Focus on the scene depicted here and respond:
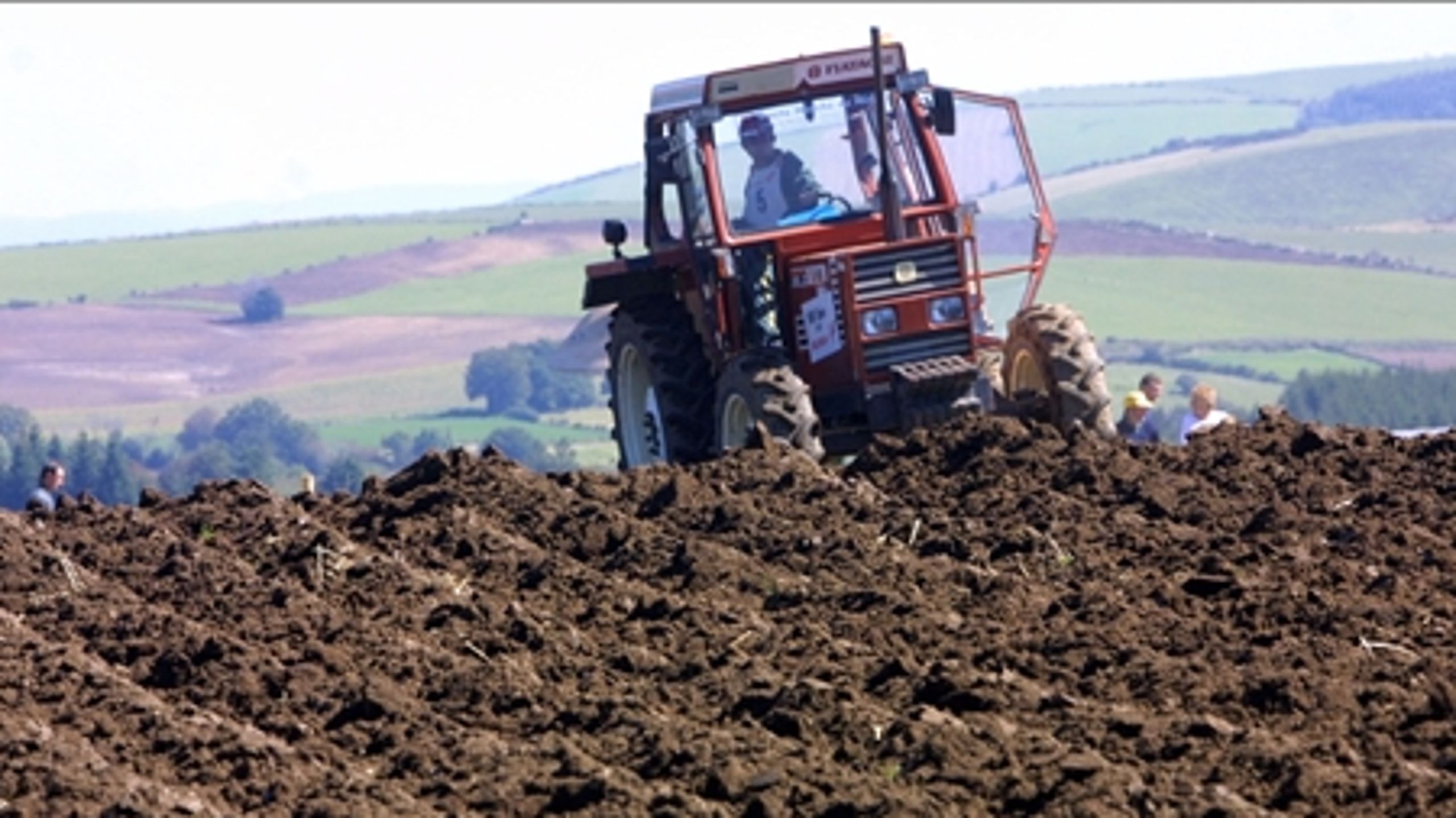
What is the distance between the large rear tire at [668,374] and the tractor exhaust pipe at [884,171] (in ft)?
4.49

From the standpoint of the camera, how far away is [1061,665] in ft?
28.9

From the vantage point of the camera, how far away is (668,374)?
15.3 m

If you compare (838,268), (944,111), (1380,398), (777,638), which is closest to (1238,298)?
(1380,398)

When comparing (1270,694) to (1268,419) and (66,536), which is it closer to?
(1268,419)

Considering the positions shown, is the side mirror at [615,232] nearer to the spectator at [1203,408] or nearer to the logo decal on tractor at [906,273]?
the logo decal on tractor at [906,273]

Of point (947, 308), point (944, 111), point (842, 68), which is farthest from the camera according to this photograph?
point (842, 68)

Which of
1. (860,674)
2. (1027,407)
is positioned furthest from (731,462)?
(860,674)

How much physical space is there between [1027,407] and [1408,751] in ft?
23.6

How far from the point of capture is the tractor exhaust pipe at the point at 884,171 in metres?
14.2

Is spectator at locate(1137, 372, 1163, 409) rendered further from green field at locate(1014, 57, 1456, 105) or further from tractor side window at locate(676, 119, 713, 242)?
green field at locate(1014, 57, 1456, 105)

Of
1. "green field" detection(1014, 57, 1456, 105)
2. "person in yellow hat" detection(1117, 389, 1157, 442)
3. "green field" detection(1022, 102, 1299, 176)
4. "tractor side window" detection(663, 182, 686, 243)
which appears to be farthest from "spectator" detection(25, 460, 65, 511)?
"green field" detection(1014, 57, 1456, 105)

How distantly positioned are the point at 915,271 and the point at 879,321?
1.02 feet

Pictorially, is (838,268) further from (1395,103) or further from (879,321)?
(1395,103)

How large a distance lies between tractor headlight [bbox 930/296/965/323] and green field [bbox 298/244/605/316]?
50907 mm
